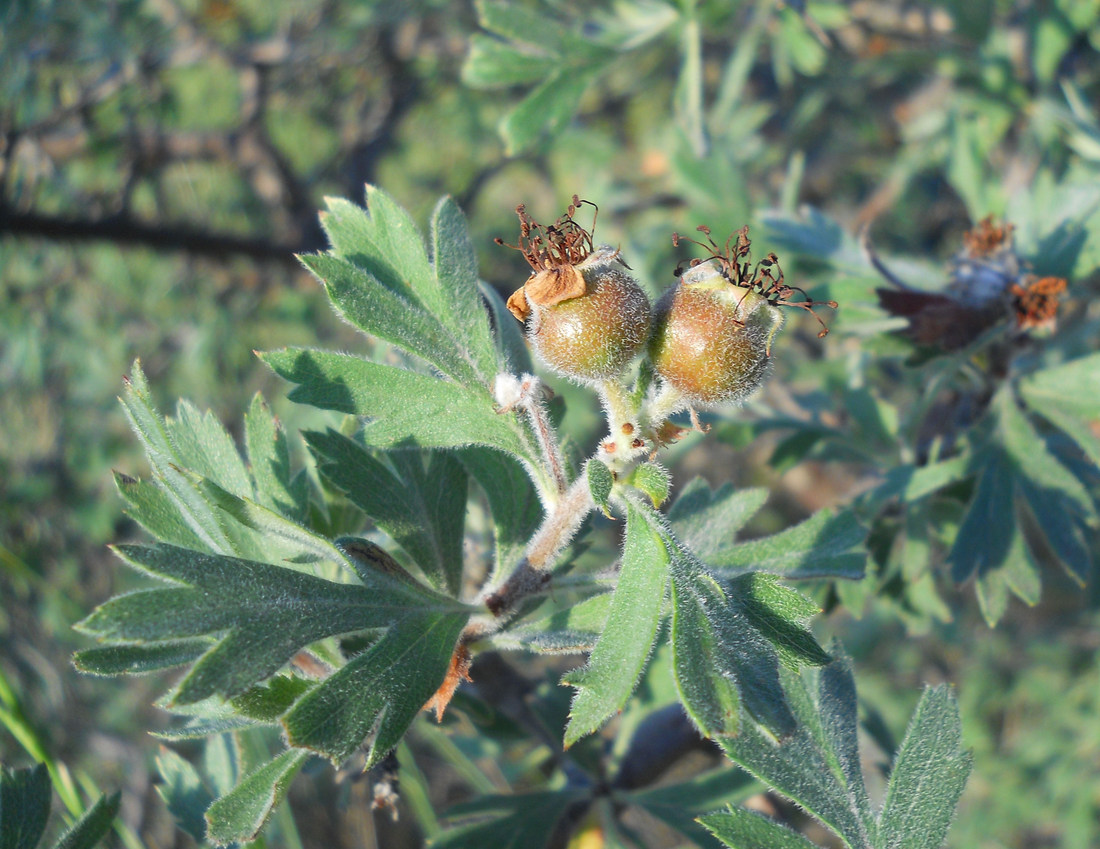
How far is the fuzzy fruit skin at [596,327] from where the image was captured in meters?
1.06

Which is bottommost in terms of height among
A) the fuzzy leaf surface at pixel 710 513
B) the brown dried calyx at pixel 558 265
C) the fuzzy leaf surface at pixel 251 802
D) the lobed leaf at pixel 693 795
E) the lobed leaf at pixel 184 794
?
the lobed leaf at pixel 693 795

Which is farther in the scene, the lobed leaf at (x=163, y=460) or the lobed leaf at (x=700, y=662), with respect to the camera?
the lobed leaf at (x=163, y=460)

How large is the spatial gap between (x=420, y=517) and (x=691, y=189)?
1.75 m

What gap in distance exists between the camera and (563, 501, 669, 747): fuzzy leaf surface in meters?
0.92

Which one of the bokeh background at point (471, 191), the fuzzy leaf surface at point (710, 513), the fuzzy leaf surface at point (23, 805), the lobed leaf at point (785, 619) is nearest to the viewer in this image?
the lobed leaf at point (785, 619)

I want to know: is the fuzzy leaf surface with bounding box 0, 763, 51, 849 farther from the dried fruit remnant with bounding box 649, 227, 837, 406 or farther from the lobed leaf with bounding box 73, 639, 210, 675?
the dried fruit remnant with bounding box 649, 227, 837, 406

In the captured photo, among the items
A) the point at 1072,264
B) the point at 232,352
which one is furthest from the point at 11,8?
the point at 1072,264

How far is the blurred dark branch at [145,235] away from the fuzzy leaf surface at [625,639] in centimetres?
159

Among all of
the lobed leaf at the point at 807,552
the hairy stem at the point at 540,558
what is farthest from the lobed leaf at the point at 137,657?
the lobed leaf at the point at 807,552

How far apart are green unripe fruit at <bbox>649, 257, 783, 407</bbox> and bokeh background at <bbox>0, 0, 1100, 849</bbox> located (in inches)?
39.3

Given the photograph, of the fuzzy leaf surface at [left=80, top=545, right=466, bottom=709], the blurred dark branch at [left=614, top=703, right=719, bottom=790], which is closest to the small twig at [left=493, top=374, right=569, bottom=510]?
the fuzzy leaf surface at [left=80, top=545, right=466, bottom=709]

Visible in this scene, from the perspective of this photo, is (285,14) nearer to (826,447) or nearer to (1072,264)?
(826,447)

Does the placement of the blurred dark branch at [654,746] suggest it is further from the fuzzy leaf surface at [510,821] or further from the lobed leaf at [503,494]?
the lobed leaf at [503,494]

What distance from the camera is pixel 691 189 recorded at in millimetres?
2576
